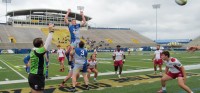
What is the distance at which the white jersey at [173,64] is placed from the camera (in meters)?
8.87

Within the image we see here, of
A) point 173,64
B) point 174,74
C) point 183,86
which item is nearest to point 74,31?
point 173,64

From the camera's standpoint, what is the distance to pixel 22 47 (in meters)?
64.8

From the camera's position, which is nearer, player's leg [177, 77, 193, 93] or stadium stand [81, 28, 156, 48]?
player's leg [177, 77, 193, 93]

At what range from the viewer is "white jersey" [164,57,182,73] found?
8.87m

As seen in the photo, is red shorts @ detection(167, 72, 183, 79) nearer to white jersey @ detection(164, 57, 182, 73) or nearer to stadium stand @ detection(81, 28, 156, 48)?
white jersey @ detection(164, 57, 182, 73)

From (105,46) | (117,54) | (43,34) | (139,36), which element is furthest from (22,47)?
(117,54)

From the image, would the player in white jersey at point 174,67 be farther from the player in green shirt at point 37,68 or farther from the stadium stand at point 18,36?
the stadium stand at point 18,36

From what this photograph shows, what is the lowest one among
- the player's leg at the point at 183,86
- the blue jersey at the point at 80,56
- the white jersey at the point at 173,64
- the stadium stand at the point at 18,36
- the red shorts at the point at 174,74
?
the player's leg at the point at 183,86

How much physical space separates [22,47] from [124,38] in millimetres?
32664

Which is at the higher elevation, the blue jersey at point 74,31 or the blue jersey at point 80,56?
the blue jersey at point 74,31

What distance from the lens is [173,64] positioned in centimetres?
891

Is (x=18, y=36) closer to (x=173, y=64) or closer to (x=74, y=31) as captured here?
(x=74, y=31)

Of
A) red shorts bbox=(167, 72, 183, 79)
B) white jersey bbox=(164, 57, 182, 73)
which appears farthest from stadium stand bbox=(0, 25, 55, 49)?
white jersey bbox=(164, 57, 182, 73)

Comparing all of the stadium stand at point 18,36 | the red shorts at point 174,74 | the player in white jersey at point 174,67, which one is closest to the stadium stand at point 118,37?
the stadium stand at point 18,36
